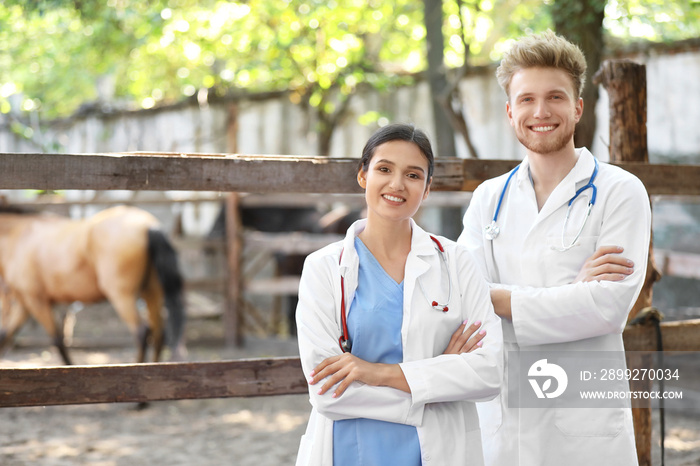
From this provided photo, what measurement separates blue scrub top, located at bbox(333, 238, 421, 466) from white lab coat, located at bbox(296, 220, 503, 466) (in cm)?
2

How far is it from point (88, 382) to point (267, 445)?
2.35m

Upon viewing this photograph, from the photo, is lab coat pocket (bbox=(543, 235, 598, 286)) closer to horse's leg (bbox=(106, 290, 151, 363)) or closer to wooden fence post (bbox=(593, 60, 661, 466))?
wooden fence post (bbox=(593, 60, 661, 466))

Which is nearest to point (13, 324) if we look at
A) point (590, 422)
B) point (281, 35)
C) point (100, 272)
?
point (100, 272)

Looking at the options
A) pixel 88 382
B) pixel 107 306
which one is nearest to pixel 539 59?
pixel 88 382

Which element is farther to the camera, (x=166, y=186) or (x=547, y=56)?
(x=166, y=186)

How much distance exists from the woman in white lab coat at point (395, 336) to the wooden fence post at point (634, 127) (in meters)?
1.26

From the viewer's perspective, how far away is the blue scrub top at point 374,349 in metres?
1.70

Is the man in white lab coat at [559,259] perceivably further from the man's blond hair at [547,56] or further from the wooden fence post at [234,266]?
the wooden fence post at [234,266]

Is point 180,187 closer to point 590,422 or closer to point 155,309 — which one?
point 590,422

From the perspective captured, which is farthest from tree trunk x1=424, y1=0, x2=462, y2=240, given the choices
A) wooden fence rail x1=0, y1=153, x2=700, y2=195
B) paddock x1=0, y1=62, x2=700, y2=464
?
paddock x1=0, y1=62, x2=700, y2=464

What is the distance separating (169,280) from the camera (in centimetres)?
586

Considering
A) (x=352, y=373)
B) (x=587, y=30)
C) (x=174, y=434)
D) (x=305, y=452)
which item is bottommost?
(x=174, y=434)

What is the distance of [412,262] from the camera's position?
1.84 metres

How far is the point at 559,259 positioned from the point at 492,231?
223mm
